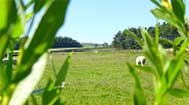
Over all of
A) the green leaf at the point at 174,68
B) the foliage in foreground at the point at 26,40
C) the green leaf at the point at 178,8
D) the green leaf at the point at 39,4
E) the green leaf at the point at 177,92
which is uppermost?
the green leaf at the point at 178,8

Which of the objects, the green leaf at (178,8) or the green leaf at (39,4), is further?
the green leaf at (178,8)

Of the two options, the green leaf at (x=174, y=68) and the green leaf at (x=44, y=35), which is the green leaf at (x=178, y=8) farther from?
the green leaf at (x=44, y=35)

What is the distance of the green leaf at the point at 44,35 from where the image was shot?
13 centimetres

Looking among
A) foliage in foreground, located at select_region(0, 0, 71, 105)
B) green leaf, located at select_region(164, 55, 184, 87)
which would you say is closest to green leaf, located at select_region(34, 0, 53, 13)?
foliage in foreground, located at select_region(0, 0, 71, 105)

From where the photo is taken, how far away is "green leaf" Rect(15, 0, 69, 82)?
13cm

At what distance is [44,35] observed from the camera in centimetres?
13

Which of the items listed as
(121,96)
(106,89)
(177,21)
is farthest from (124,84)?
(177,21)

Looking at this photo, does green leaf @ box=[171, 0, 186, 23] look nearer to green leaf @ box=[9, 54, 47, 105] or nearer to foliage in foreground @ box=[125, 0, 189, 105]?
foliage in foreground @ box=[125, 0, 189, 105]

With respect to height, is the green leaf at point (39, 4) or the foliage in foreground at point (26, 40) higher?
the green leaf at point (39, 4)

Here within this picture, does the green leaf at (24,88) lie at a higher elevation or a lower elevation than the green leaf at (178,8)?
lower

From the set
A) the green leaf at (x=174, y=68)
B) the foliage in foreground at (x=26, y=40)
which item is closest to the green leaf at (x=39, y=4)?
the foliage in foreground at (x=26, y=40)

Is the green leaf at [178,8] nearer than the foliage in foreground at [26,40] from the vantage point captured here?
No

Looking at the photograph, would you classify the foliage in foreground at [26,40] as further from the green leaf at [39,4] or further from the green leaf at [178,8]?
the green leaf at [178,8]

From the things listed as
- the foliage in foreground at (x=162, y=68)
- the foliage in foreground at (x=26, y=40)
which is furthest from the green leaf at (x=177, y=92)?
the foliage in foreground at (x=26, y=40)
